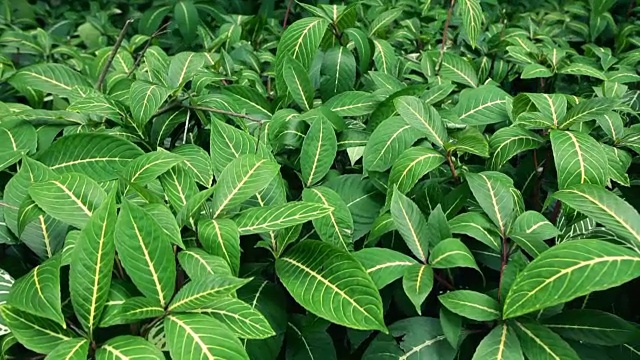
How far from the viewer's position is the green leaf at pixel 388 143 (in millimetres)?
1113

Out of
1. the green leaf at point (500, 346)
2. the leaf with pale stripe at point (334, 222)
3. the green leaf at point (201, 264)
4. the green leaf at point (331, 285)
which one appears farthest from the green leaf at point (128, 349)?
the green leaf at point (500, 346)

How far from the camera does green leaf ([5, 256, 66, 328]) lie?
0.78 m

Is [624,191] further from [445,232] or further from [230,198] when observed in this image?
[230,198]

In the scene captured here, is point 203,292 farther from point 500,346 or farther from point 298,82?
point 298,82

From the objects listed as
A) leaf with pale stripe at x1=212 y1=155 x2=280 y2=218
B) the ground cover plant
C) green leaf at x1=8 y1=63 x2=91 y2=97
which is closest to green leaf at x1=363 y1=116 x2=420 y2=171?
the ground cover plant

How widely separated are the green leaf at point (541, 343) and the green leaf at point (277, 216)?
326 mm

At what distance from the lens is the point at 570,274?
2.46ft

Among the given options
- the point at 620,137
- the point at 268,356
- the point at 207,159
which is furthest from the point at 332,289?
the point at 620,137

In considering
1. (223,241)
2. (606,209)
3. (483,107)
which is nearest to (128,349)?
(223,241)

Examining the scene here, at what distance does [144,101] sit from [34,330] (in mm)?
546

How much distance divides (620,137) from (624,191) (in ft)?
0.36

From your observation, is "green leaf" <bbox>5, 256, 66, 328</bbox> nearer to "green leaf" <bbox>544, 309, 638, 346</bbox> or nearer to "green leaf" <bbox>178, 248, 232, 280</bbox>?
"green leaf" <bbox>178, 248, 232, 280</bbox>

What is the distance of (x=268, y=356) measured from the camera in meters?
0.94

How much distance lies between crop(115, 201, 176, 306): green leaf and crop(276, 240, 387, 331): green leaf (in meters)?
0.19
